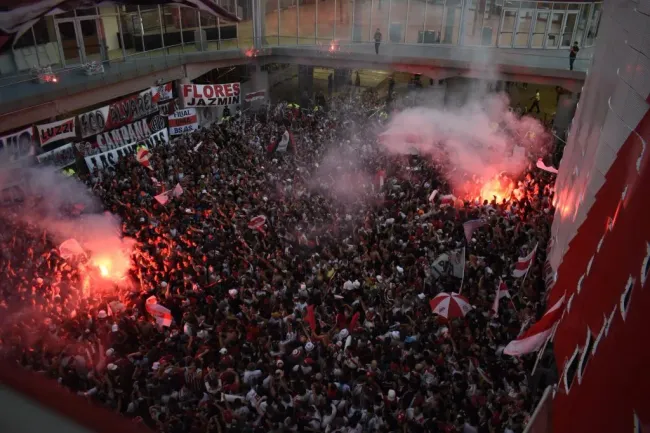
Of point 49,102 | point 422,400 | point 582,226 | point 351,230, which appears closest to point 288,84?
point 49,102

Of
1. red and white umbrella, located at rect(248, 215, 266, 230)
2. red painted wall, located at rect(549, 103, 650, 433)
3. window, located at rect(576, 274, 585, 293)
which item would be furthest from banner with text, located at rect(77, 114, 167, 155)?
window, located at rect(576, 274, 585, 293)

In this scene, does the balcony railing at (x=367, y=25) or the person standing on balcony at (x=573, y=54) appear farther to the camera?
the balcony railing at (x=367, y=25)

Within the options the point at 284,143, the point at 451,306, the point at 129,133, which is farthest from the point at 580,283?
the point at 129,133

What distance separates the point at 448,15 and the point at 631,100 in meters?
16.5

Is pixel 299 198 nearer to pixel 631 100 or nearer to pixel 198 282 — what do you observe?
pixel 198 282

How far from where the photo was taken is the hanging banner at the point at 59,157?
1399 centimetres

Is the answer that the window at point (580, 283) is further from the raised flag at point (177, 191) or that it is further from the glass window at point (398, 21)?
the glass window at point (398, 21)

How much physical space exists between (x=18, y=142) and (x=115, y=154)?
2.92m

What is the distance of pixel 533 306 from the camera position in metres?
8.75

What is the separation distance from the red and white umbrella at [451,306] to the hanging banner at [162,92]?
1318cm

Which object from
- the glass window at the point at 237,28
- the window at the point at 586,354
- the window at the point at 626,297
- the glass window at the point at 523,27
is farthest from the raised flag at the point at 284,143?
the glass window at the point at 523,27

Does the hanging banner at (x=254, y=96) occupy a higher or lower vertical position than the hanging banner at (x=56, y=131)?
lower

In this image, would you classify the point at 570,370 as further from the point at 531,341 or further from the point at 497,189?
the point at 497,189

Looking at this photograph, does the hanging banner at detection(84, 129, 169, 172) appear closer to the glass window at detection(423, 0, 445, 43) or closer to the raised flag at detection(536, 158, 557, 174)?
the raised flag at detection(536, 158, 557, 174)
